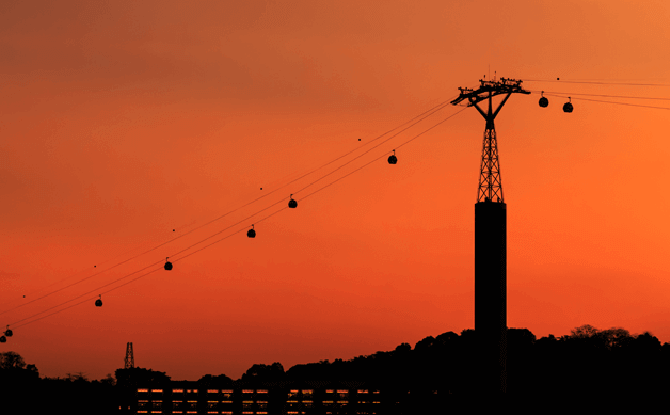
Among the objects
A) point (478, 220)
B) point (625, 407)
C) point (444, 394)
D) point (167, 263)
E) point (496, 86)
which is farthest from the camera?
point (444, 394)

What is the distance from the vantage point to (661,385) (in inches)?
6924

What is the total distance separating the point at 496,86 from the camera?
77.6 m

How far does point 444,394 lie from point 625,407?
36.6 m

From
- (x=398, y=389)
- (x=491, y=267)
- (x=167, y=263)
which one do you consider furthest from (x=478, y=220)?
(x=398, y=389)

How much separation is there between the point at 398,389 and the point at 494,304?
115 metres

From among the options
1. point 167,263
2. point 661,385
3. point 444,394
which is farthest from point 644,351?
point 167,263

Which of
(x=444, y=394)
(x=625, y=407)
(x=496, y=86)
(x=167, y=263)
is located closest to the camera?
(x=167, y=263)

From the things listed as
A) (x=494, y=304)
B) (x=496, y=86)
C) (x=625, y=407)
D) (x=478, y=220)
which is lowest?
(x=625, y=407)

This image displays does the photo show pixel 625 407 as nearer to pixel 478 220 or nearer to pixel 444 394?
pixel 444 394

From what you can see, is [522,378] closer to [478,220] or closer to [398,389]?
[398,389]

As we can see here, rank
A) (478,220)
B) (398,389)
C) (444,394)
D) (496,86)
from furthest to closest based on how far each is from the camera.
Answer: (398,389) → (444,394) → (478,220) → (496,86)

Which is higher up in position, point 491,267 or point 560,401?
point 491,267

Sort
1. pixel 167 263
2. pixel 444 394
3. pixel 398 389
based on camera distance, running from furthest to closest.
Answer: pixel 398 389 → pixel 444 394 → pixel 167 263

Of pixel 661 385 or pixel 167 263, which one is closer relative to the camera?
pixel 167 263
